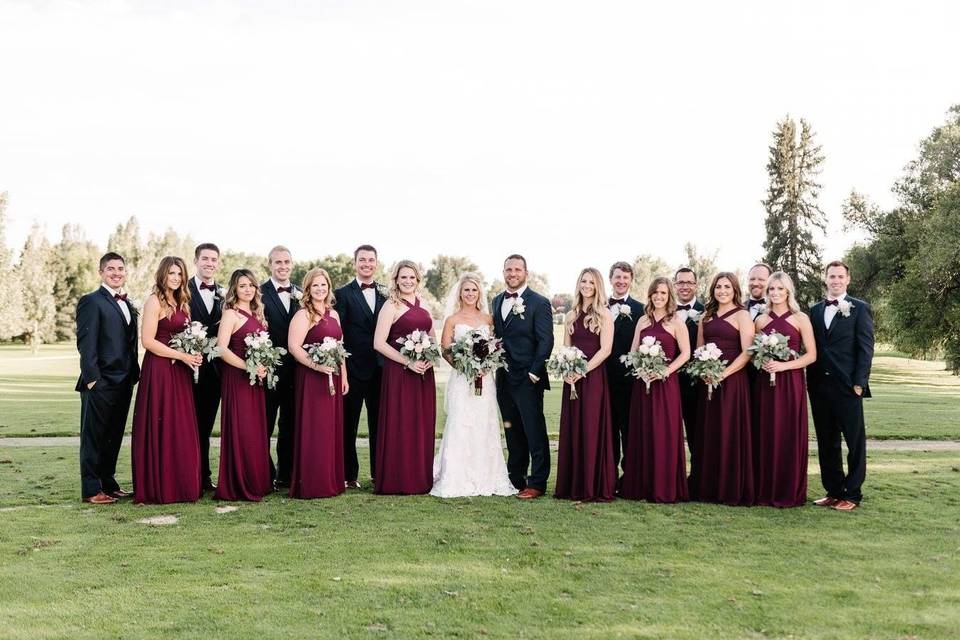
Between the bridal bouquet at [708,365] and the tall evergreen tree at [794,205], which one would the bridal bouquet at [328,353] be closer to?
the bridal bouquet at [708,365]

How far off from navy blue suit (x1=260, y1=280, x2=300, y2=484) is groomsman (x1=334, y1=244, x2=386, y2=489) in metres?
0.65

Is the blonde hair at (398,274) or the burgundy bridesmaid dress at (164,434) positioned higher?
the blonde hair at (398,274)

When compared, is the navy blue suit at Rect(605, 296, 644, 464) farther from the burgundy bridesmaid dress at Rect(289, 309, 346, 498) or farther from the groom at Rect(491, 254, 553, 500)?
the burgundy bridesmaid dress at Rect(289, 309, 346, 498)

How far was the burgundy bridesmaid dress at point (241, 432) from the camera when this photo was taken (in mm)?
8633

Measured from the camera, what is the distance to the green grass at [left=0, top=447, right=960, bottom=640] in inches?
194

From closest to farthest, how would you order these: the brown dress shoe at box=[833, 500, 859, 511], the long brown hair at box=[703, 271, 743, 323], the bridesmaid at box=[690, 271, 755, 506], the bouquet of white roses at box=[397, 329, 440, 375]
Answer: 1. the brown dress shoe at box=[833, 500, 859, 511]
2. the bridesmaid at box=[690, 271, 755, 506]
3. the long brown hair at box=[703, 271, 743, 323]
4. the bouquet of white roses at box=[397, 329, 440, 375]

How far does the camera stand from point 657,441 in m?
8.52

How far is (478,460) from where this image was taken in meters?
9.13

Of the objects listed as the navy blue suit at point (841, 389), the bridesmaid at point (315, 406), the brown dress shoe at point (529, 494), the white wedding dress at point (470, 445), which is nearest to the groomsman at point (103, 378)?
the bridesmaid at point (315, 406)

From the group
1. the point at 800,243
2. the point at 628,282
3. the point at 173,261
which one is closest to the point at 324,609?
the point at 173,261

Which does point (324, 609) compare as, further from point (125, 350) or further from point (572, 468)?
point (125, 350)

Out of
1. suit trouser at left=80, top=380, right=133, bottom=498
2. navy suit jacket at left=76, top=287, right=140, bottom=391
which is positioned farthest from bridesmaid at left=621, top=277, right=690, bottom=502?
navy suit jacket at left=76, top=287, right=140, bottom=391

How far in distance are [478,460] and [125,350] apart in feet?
13.9

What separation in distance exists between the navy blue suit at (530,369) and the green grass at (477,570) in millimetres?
680
